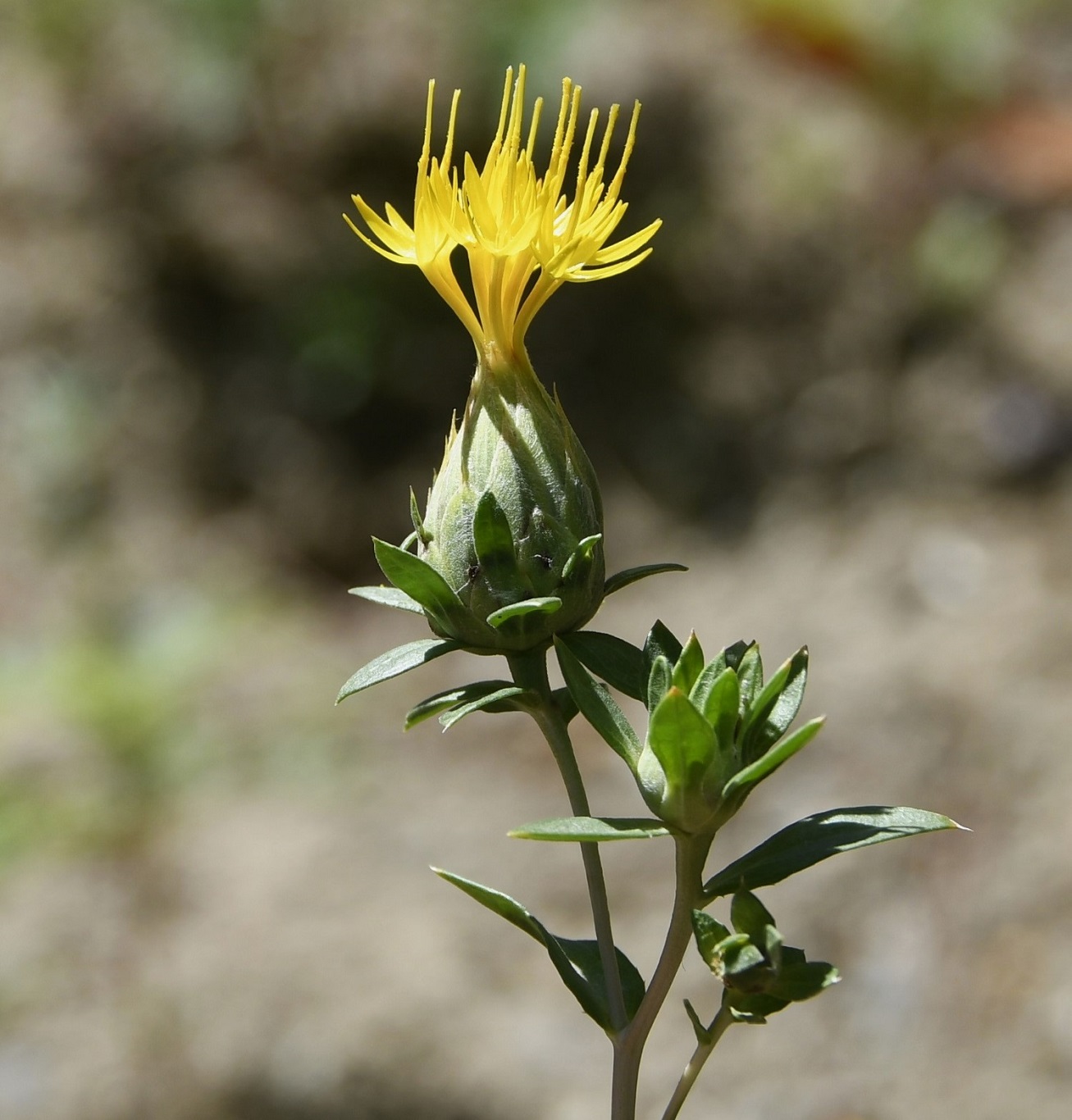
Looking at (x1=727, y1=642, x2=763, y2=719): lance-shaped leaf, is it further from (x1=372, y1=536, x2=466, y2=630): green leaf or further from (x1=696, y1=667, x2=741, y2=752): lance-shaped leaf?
(x1=372, y1=536, x2=466, y2=630): green leaf

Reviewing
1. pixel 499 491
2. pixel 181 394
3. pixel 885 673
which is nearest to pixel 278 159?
pixel 181 394

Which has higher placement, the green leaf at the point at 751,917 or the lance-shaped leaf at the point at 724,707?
the lance-shaped leaf at the point at 724,707

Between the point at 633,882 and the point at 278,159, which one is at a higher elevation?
the point at 278,159

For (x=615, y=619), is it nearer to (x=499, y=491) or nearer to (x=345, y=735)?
(x=345, y=735)

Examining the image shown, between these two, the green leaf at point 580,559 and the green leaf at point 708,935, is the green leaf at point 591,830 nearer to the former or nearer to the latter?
the green leaf at point 708,935

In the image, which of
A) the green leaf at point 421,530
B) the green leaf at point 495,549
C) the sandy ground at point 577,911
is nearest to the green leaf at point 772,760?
the green leaf at point 495,549

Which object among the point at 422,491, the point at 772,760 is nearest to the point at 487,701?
the point at 772,760
